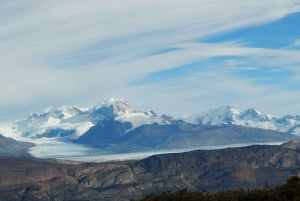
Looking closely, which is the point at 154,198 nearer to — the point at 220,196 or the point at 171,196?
the point at 171,196

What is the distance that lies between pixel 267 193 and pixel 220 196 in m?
6.23

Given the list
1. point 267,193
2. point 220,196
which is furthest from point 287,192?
point 220,196

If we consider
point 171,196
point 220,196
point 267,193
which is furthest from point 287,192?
point 171,196

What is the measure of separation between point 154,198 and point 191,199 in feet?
16.0

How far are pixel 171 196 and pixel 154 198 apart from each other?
7.03ft

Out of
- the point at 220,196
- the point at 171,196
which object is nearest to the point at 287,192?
the point at 220,196

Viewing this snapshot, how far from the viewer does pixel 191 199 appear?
80.1m

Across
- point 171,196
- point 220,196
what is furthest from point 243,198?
point 171,196

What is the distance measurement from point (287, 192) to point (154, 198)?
16.2 meters

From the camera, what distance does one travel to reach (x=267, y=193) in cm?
7838

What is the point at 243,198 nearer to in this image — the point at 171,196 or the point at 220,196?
the point at 220,196

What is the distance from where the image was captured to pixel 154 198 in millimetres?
82062

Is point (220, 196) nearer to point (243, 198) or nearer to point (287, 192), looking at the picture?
point (243, 198)

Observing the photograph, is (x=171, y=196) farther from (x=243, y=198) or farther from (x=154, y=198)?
(x=243, y=198)
